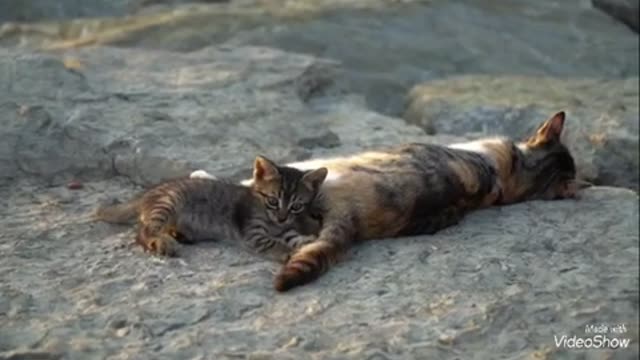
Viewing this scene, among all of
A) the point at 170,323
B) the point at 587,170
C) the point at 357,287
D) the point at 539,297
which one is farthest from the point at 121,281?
the point at 587,170

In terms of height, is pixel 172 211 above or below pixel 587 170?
above

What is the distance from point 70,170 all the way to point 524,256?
246 centimetres

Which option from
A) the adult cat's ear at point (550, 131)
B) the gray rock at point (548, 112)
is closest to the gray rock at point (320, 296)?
the adult cat's ear at point (550, 131)

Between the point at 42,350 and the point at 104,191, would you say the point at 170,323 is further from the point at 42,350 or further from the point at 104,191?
the point at 104,191

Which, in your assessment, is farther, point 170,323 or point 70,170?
point 70,170

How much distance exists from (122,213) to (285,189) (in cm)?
78

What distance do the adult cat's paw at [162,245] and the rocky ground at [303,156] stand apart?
0.24 feet

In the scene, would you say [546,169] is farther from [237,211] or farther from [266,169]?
[237,211]

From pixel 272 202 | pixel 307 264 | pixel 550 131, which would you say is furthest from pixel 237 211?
pixel 550 131

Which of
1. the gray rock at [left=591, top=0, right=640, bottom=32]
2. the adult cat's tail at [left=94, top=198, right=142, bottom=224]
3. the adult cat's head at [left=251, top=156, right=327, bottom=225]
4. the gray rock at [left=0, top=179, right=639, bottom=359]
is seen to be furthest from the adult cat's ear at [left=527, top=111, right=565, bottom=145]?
the gray rock at [left=591, top=0, right=640, bottom=32]

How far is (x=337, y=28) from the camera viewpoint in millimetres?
10141

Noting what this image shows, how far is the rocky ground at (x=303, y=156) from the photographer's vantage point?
412 centimetres

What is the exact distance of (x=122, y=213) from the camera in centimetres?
515

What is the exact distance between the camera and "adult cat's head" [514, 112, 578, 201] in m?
6.03
